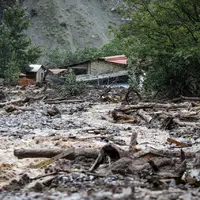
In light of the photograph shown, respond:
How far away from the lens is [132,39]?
22.3 m

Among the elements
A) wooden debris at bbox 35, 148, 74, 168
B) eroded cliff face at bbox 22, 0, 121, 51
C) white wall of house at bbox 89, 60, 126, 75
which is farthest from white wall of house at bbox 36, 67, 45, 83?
wooden debris at bbox 35, 148, 74, 168

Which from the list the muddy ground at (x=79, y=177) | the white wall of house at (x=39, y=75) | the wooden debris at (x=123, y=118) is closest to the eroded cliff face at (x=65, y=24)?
the white wall of house at (x=39, y=75)

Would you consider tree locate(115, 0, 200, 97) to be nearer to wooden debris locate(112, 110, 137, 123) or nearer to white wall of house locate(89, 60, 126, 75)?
wooden debris locate(112, 110, 137, 123)

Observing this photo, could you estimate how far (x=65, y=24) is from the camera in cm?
6800

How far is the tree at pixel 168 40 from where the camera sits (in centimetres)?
2034

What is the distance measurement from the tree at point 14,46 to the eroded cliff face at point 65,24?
1496 cm

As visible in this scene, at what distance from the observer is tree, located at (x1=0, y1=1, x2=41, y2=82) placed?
4394 centimetres

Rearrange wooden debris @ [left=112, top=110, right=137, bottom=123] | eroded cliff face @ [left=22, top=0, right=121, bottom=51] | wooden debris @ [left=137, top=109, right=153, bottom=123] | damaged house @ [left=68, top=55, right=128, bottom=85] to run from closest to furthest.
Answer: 1. wooden debris @ [left=137, top=109, right=153, bottom=123]
2. wooden debris @ [left=112, top=110, right=137, bottom=123]
3. damaged house @ [left=68, top=55, right=128, bottom=85]
4. eroded cliff face @ [left=22, top=0, right=121, bottom=51]

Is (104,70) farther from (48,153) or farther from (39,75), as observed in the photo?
(48,153)

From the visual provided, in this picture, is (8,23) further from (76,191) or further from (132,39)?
(76,191)

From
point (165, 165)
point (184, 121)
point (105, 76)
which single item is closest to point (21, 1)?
point (105, 76)

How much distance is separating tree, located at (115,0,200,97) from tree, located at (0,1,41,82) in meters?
22.8

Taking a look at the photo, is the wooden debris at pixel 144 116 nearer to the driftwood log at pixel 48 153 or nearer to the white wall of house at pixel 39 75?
the driftwood log at pixel 48 153

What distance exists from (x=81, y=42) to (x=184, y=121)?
57.8 m
